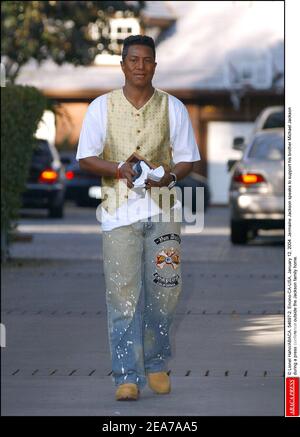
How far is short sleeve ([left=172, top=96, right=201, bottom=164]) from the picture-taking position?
7379mm

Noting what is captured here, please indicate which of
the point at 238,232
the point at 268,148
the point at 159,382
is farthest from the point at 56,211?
the point at 159,382

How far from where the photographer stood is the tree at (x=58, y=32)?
22594 mm

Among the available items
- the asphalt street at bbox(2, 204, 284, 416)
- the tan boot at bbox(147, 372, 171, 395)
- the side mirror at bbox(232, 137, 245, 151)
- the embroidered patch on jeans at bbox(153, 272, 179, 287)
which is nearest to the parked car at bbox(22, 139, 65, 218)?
the side mirror at bbox(232, 137, 245, 151)

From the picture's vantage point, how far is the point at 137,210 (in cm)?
747

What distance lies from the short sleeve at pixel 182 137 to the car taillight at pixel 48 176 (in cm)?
2354

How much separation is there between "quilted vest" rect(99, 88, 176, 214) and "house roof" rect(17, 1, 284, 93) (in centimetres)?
3491

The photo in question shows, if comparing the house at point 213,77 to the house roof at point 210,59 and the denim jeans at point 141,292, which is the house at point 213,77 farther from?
the denim jeans at point 141,292

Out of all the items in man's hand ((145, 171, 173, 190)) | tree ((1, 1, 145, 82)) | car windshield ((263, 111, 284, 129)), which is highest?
tree ((1, 1, 145, 82))

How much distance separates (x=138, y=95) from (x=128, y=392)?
1.55m

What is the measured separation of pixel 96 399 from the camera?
8.12m

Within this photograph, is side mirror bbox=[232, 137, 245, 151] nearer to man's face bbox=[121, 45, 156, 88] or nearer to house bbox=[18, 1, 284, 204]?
man's face bbox=[121, 45, 156, 88]

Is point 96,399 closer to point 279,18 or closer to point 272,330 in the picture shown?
point 272,330

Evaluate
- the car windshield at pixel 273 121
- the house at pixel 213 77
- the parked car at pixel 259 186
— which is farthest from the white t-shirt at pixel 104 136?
the house at pixel 213 77
